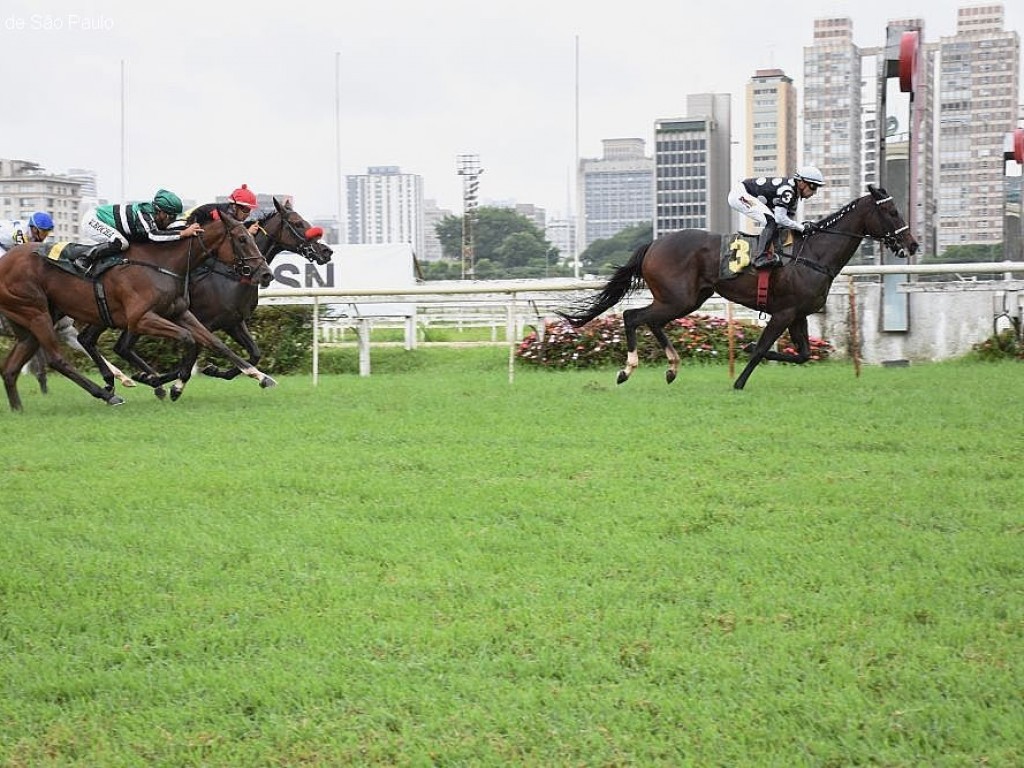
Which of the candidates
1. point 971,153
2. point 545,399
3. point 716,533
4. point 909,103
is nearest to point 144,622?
point 716,533

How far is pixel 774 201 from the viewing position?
9484 millimetres

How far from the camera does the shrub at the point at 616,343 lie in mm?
12742

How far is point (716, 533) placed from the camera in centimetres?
461

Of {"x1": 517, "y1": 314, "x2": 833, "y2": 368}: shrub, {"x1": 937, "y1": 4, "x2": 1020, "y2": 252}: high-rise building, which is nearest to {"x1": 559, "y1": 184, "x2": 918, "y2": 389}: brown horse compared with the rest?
{"x1": 517, "y1": 314, "x2": 833, "y2": 368}: shrub

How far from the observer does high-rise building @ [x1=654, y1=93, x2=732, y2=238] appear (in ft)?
114

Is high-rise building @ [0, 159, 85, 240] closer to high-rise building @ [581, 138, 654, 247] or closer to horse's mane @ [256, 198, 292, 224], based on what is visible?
high-rise building @ [581, 138, 654, 247]

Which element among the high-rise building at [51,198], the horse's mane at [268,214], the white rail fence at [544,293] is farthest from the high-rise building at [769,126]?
the high-rise building at [51,198]

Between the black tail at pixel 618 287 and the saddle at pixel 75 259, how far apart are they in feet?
11.8

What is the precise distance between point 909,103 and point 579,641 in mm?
11772

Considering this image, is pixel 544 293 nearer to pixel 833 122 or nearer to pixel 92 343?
pixel 92 343

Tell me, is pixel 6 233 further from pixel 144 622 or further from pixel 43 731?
pixel 43 731

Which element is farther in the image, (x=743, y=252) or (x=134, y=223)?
(x=743, y=252)

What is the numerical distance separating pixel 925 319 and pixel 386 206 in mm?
114912

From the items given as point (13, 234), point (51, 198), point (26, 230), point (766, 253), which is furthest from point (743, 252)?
point (51, 198)
